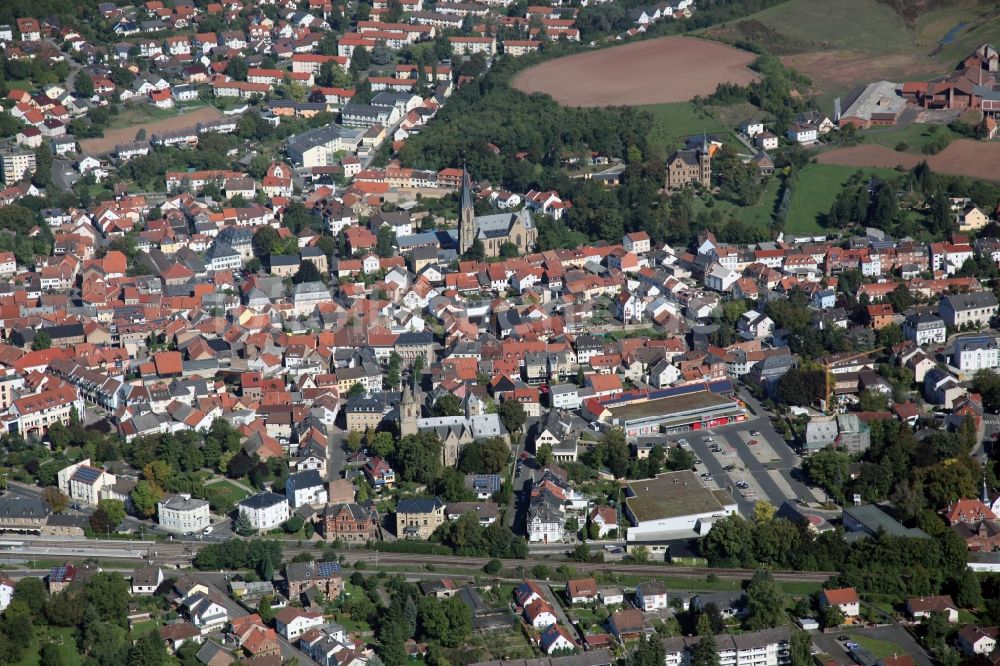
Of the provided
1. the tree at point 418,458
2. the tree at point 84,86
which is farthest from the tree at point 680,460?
the tree at point 84,86

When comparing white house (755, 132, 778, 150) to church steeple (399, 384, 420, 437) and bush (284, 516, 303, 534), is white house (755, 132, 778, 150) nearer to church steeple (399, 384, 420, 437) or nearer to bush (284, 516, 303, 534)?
church steeple (399, 384, 420, 437)

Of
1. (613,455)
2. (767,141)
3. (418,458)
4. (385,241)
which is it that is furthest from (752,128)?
(418,458)

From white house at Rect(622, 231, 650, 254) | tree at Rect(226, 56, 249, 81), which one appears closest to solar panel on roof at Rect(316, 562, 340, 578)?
white house at Rect(622, 231, 650, 254)

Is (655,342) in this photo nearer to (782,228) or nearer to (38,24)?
(782,228)

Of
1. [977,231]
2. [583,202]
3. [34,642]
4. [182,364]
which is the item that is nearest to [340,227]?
[583,202]

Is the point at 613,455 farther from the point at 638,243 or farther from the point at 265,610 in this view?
the point at 638,243
